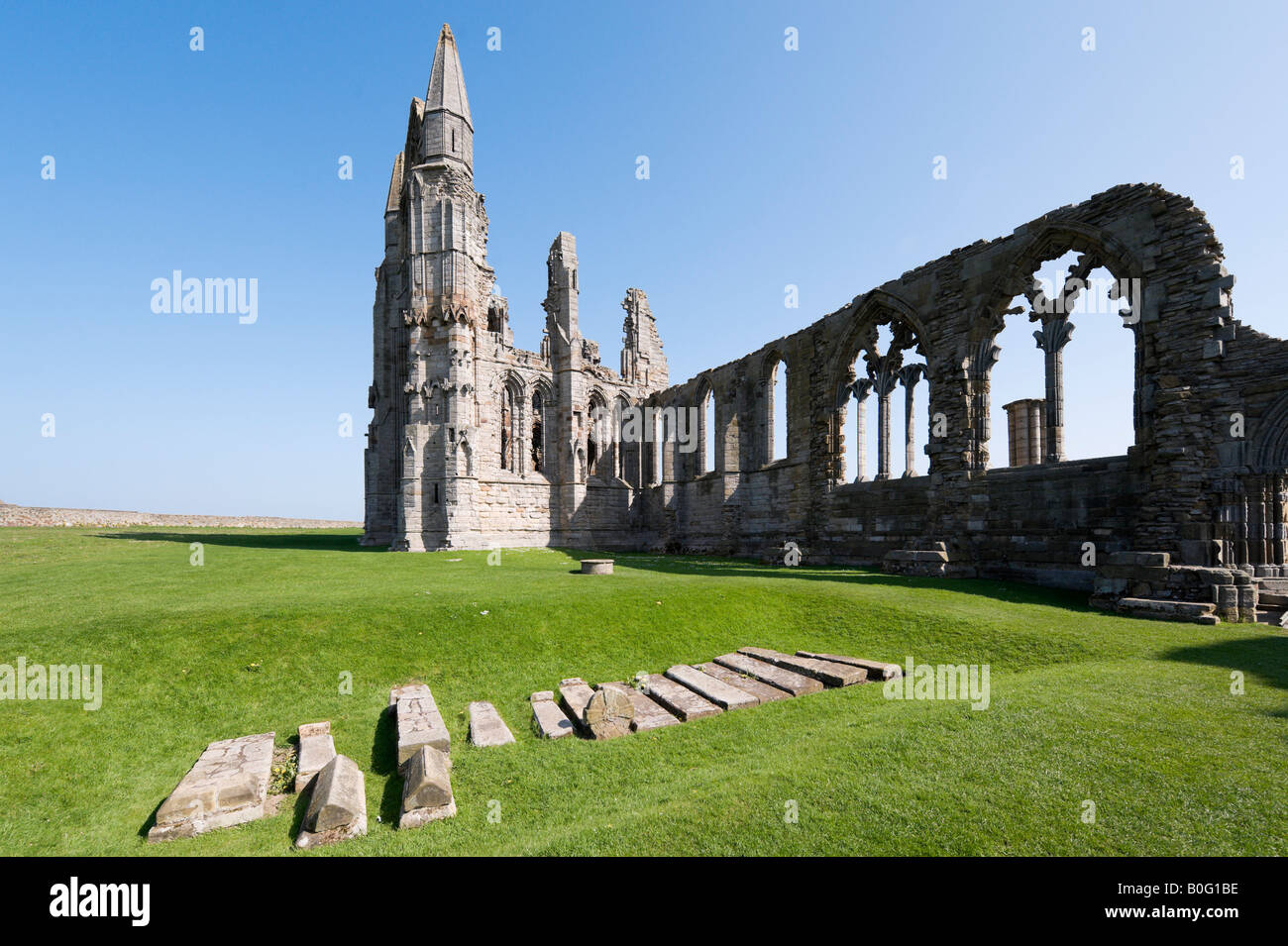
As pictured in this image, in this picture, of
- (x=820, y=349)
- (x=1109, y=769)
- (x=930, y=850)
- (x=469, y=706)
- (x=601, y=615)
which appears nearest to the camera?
(x=930, y=850)

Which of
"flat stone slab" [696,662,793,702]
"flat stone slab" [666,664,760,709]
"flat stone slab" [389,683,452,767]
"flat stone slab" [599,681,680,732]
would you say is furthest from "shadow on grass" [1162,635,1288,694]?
"flat stone slab" [389,683,452,767]

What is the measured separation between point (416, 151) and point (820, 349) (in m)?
24.0

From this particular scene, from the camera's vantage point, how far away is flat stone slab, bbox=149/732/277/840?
13.7ft

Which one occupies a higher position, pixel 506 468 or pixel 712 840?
pixel 506 468

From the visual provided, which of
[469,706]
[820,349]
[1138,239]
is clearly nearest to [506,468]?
[820,349]

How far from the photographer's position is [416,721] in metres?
5.72

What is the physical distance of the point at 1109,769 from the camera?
3914 mm

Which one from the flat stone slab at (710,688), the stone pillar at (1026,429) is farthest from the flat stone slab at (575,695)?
the stone pillar at (1026,429)

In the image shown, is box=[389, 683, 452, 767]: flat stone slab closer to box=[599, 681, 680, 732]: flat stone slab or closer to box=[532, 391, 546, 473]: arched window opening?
box=[599, 681, 680, 732]: flat stone slab

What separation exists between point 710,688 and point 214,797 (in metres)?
4.91

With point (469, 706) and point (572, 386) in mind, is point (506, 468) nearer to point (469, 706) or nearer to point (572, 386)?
point (572, 386)

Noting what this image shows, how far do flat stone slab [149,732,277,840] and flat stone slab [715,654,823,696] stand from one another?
543 cm

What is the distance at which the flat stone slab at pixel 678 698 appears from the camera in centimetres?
616

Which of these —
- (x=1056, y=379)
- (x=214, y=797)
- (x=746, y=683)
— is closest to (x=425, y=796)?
(x=214, y=797)
